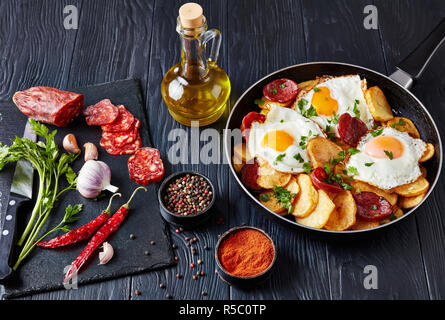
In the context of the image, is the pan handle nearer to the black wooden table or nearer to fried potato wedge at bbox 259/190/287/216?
the black wooden table

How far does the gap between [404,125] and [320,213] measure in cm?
95

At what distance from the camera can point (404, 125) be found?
10.6ft

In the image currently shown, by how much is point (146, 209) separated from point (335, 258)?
1.23 metres

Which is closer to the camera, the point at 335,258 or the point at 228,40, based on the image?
the point at 335,258

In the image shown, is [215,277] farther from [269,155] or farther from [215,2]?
[215,2]

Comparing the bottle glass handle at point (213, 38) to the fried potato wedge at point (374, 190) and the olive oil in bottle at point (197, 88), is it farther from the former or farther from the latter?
the fried potato wedge at point (374, 190)

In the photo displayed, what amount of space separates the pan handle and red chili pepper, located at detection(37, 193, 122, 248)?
7.25 feet

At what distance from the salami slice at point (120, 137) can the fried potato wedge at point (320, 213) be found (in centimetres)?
133

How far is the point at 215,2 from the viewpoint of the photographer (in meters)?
4.31

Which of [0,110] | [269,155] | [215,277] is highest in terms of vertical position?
[269,155]

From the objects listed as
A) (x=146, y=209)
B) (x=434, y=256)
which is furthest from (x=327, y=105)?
(x=146, y=209)

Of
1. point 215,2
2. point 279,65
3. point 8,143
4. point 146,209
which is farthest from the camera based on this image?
point 215,2

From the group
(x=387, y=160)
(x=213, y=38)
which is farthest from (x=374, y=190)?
(x=213, y=38)

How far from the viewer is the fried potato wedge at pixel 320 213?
9.05ft
